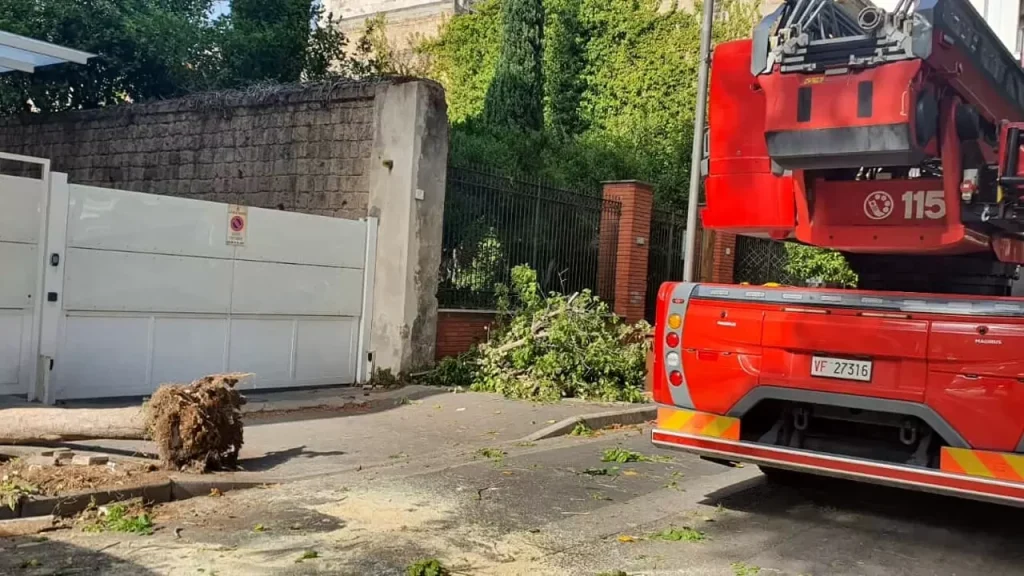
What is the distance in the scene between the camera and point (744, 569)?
496cm

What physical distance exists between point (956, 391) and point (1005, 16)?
21240mm

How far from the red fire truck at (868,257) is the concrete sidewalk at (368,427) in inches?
105

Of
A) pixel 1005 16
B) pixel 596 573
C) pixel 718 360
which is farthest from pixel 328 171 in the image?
pixel 1005 16

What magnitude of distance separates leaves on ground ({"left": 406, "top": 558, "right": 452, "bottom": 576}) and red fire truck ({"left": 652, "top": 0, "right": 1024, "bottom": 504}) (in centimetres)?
232

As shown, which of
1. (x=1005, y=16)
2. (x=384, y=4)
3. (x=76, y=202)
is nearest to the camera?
(x=76, y=202)

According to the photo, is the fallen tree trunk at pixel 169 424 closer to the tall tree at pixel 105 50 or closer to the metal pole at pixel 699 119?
the metal pole at pixel 699 119

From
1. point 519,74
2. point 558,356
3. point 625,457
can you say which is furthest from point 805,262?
point 625,457

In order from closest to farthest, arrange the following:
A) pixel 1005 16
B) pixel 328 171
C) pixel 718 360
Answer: pixel 718 360
pixel 328 171
pixel 1005 16

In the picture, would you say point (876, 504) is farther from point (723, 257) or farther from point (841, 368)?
point (723, 257)

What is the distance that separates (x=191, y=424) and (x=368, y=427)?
2.76m

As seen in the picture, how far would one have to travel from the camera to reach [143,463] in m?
6.44

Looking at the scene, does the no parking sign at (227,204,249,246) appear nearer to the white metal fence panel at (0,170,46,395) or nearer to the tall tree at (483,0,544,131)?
the white metal fence panel at (0,170,46,395)

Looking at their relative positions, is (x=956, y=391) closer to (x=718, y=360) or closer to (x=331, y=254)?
(x=718, y=360)

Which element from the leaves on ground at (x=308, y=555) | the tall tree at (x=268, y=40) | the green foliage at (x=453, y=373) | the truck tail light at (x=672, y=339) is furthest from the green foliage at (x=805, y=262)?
the leaves on ground at (x=308, y=555)
